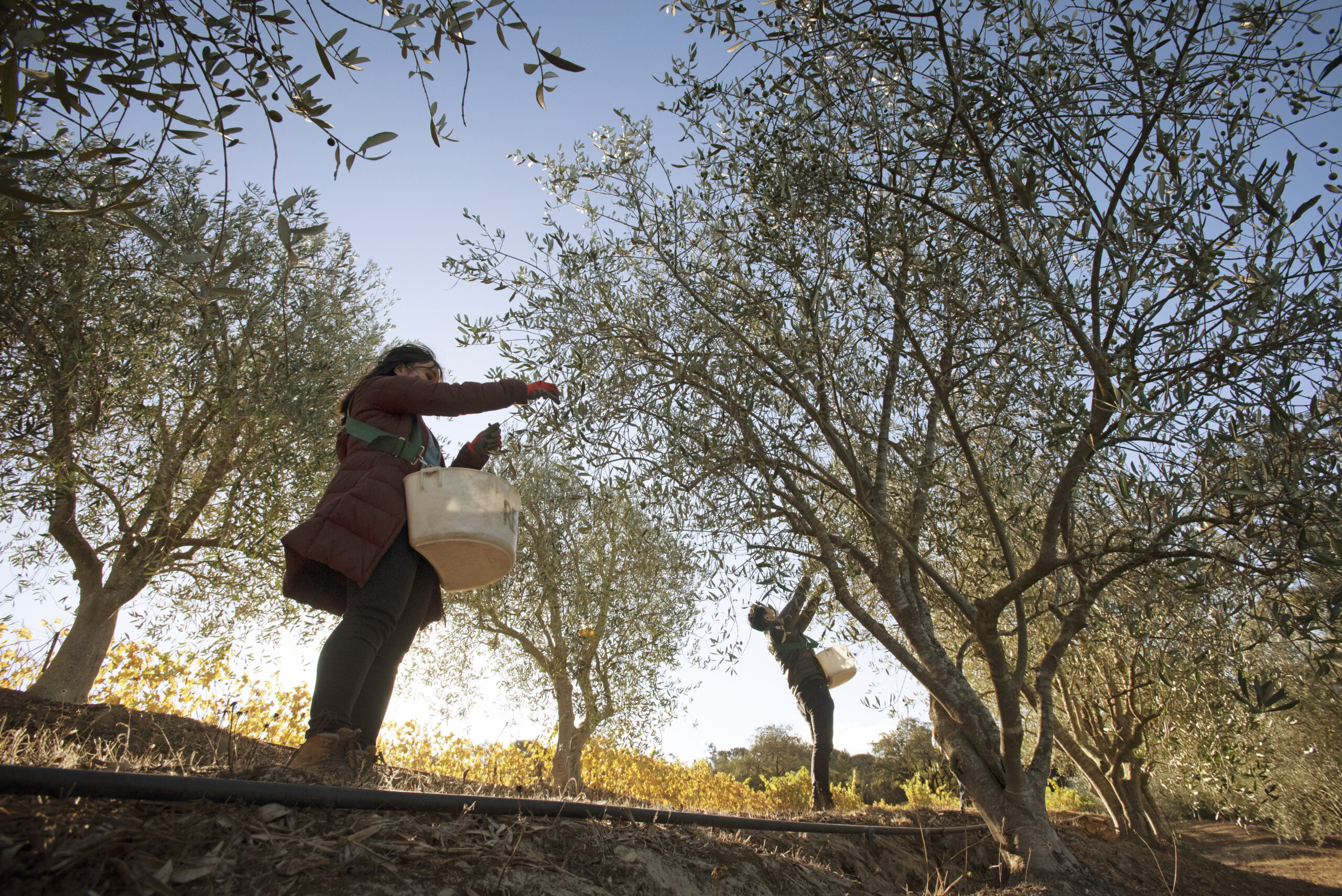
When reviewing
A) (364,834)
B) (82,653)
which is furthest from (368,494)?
(82,653)

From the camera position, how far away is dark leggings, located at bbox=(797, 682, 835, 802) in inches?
276

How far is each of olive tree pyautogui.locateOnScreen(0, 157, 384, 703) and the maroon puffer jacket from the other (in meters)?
3.55

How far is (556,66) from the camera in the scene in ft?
7.05

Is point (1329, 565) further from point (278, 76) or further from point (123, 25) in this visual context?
point (123, 25)

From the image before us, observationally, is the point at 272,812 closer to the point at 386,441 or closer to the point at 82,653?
the point at 386,441

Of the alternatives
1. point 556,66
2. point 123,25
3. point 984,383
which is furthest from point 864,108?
point 123,25

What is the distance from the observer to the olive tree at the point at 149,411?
6570 millimetres

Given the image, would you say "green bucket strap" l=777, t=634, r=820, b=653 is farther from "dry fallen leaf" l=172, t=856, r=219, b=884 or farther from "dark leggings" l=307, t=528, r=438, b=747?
"dry fallen leaf" l=172, t=856, r=219, b=884

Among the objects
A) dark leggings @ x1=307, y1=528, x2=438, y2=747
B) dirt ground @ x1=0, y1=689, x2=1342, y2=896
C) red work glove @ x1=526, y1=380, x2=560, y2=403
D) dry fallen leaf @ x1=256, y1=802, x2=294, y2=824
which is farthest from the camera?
red work glove @ x1=526, y1=380, x2=560, y2=403

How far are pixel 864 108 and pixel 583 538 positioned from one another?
9126mm

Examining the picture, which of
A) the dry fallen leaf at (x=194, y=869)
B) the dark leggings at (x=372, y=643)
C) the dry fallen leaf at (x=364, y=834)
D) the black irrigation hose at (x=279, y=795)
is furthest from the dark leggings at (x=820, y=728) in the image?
the dry fallen leaf at (x=194, y=869)

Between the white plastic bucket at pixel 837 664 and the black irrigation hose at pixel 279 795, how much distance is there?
4515mm

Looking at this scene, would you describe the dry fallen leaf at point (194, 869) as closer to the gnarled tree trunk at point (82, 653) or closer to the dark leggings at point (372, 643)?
the dark leggings at point (372, 643)

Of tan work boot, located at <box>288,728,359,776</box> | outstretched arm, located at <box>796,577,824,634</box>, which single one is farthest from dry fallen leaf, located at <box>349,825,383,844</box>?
outstretched arm, located at <box>796,577,824,634</box>
